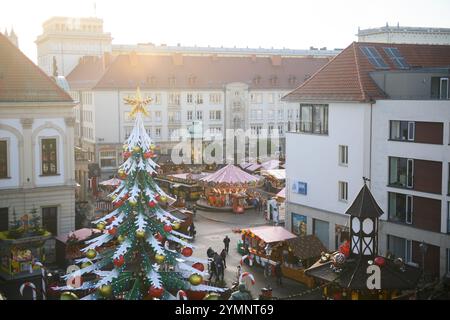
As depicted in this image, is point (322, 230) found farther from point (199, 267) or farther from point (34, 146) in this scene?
point (34, 146)

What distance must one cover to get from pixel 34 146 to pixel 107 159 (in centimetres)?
4050

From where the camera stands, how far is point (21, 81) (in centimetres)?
3450

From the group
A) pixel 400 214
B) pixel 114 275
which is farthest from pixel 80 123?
pixel 114 275

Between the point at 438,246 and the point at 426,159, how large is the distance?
4.03 meters

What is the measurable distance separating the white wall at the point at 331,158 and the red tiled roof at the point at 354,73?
2.67 feet

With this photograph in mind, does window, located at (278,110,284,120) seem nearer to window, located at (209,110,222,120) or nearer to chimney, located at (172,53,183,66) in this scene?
window, located at (209,110,222,120)

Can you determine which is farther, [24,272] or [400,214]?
[400,214]

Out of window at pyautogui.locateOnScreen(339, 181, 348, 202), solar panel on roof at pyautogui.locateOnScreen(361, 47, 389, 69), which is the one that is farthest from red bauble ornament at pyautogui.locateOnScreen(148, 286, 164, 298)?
solar panel on roof at pyautogui.locateOnScreen(361, 47, 389, 69)

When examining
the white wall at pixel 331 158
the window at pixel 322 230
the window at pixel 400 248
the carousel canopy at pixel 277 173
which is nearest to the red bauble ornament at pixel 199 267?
the window at pixel 400 248

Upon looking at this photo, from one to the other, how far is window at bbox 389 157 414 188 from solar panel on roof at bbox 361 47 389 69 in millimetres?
7230

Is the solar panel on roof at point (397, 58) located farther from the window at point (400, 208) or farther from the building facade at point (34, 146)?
the building facade at point (34, 146)

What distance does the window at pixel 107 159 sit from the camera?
74500 mm

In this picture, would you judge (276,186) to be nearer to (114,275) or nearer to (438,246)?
(438,246)
